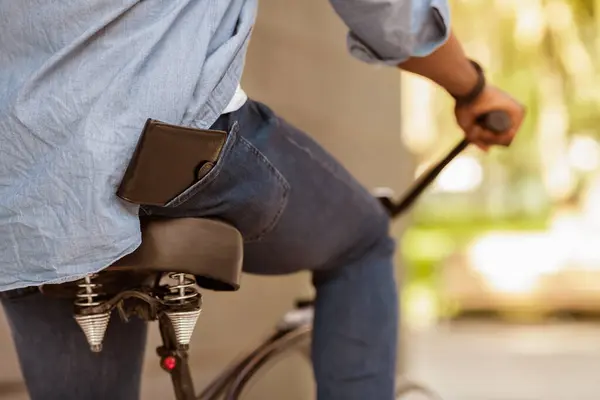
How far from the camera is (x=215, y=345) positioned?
78.4 inches

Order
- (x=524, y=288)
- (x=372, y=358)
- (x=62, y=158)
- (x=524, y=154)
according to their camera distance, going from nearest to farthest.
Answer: (x=62, y=158) → (x=372, y=358) → (x=524, y=288) → (x=524, y=154)

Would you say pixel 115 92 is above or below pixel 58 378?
above

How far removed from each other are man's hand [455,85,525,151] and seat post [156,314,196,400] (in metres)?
0.52

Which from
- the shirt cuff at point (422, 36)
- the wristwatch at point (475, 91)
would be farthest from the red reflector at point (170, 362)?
the wristwatch at point (475, 91)

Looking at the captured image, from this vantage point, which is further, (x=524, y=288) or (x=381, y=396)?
(x=524, y=288)

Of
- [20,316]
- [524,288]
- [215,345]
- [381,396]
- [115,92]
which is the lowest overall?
[524,288]

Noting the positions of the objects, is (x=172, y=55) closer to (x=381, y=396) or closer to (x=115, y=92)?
(x=115, y=92)

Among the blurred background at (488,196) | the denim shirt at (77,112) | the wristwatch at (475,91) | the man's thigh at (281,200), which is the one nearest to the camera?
the denim shirt at (77,112)

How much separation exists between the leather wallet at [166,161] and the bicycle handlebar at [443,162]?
19.5 inches

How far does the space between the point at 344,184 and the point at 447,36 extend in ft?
0.67

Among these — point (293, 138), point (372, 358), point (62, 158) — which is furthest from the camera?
point (372, 358)

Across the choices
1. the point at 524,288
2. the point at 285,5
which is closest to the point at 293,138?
the point at 285,5

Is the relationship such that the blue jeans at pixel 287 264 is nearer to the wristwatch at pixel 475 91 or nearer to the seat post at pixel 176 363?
the seat post at pixel 176 363

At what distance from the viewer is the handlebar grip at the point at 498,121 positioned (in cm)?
117
